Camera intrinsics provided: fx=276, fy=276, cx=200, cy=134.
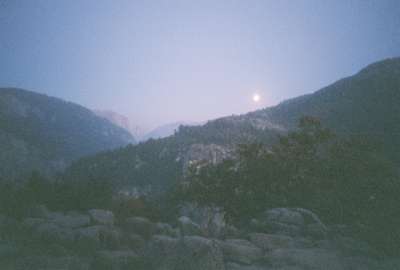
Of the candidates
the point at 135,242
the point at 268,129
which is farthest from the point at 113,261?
the point at 268,129

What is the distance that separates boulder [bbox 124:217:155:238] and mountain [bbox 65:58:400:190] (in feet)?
231

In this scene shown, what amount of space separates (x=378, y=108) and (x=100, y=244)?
106054mm

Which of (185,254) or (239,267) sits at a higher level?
(185,254)

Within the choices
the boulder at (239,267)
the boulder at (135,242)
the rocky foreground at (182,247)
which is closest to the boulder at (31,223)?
the rocky foreground at (182,247)

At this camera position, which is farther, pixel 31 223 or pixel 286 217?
pixel 286 217

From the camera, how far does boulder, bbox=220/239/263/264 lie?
327 inches

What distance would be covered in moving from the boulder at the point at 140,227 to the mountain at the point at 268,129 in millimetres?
70514

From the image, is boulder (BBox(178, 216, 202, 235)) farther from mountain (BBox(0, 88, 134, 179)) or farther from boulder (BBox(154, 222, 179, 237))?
mountain (BBox(0, 88, 134, 179))

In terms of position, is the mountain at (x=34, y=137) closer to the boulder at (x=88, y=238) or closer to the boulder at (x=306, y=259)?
the boulder at (x=88, y=238)

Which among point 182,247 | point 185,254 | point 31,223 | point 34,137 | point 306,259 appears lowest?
point 306,259

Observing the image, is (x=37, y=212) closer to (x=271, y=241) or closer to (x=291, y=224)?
(x=271, y=241)

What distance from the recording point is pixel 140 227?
39.8 feet

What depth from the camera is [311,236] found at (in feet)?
35.2

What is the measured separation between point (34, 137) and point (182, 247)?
166520mm
